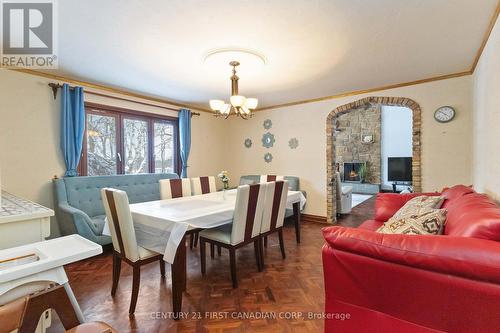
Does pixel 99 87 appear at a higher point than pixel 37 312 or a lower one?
higher

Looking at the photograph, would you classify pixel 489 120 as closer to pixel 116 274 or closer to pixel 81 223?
pixel 116 274

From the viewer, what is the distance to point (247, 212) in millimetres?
2295

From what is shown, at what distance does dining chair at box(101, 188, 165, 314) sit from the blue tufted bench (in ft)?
3.35

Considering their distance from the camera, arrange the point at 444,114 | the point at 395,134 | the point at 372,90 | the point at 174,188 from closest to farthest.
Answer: the point at 174,188, the point at 444,114, the point at 372,90, the point at 395,134

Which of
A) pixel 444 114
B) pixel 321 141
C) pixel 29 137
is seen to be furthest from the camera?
pixel 321 141

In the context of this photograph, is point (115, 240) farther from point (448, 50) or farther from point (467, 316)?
point (448, 50)

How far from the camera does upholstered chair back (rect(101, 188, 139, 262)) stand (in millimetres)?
1795

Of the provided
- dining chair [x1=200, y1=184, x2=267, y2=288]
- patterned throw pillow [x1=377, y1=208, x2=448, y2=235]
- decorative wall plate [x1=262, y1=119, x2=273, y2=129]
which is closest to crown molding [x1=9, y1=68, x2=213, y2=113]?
decorative wall plate [x1=262, y1=119, x2=273, y2=129]

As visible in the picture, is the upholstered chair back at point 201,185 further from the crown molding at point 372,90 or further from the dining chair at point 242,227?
the crown molding at point 372,90

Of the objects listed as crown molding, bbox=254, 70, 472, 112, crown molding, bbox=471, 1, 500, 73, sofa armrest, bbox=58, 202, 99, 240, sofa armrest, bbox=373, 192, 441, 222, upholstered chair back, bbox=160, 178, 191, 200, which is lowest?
sofa armrest, bbox=58, 202, 99, 240

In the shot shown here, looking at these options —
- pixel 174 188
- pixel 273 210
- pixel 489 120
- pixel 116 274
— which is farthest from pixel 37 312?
pixel 489 120

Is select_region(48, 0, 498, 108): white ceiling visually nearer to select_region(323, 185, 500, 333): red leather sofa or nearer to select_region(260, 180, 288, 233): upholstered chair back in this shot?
select_region(260, 180, 288, 233): upholstered chair back

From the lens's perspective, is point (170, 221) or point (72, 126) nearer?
point (170, 221)

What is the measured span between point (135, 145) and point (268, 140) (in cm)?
263
